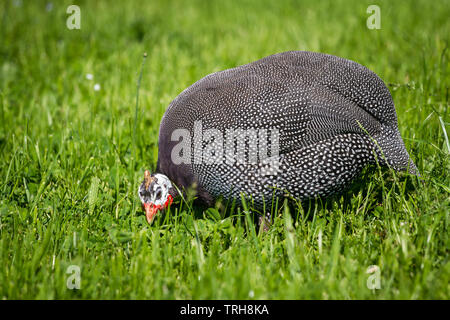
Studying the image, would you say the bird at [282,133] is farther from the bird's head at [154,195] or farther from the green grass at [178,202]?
the green grass at [178,202]

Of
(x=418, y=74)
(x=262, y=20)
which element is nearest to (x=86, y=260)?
(x=418, y=74)

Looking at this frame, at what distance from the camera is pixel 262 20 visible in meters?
5.16

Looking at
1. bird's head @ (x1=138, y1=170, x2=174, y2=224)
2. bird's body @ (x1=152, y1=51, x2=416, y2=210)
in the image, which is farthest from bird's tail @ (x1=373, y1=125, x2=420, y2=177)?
bird's head @ (x1=138, y1=170, x2=174, y2=224)

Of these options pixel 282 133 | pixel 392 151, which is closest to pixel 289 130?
pixel 282 133

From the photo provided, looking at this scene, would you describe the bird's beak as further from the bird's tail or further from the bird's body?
the bird's tail

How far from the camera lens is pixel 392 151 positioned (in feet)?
6.99

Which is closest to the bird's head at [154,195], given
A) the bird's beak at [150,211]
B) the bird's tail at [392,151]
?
the bird's beak at [150,211]

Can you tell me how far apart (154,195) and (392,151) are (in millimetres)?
1237

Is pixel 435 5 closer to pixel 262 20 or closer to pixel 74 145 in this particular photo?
pixel 262 20

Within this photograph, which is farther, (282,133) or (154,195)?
(154,195)

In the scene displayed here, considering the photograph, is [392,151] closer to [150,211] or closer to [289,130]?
[289,130]

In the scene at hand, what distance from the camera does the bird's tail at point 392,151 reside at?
6.89ft

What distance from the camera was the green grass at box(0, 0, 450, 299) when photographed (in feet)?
5.59

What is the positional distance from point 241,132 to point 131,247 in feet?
2.46
